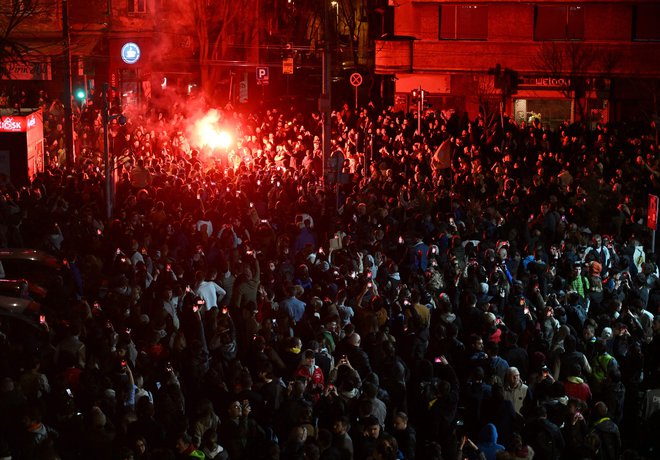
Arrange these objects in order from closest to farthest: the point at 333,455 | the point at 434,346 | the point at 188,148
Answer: the point at 333,455 → the point at 434,346 → the point at 188,148

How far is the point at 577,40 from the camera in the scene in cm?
4025

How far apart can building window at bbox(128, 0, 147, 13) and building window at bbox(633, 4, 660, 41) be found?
2016cm

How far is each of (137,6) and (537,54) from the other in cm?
1732

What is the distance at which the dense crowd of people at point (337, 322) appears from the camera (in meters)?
9.45

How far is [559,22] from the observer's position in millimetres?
40594

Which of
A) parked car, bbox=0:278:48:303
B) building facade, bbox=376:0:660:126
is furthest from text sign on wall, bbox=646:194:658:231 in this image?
building facade, bbox=376:0:660:126

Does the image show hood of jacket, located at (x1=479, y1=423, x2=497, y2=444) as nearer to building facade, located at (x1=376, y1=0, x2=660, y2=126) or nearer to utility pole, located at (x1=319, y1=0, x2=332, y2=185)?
utility pole, located at (x1=319, y1=0, x2=332, y2=185)

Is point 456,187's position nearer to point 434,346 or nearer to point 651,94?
point 434,346

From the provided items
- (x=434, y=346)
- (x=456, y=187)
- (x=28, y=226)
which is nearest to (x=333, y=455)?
(x=434, y=346)

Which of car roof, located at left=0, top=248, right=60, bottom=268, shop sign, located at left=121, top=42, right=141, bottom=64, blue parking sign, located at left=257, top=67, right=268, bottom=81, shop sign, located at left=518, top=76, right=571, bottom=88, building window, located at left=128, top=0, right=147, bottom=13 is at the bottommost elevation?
car roof, located at left=0, top=248, right=60, bottom=268

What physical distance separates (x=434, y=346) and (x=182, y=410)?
311 centimetres

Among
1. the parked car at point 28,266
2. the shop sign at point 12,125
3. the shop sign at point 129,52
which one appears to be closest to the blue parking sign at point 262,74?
the shop sign at point 129,52

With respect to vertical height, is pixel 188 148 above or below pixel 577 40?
below

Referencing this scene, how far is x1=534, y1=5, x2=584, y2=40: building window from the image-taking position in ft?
133
